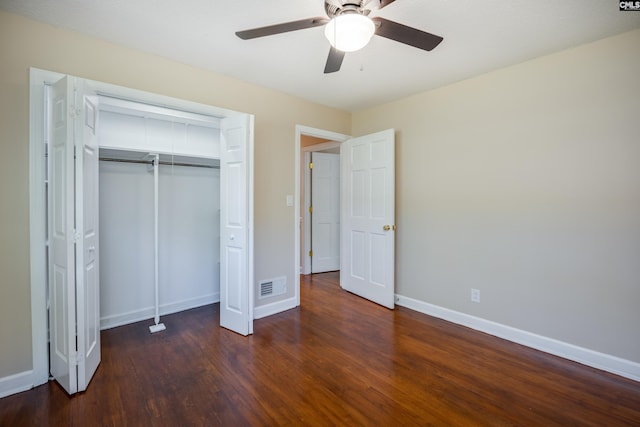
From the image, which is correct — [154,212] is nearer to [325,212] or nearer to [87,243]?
[87,243]

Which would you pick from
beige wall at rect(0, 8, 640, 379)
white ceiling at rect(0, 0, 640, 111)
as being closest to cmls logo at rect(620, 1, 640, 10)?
white ceiling at rect(0, 0, 640, 111)

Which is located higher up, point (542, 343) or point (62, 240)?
point (62, 240)

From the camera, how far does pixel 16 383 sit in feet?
6.51

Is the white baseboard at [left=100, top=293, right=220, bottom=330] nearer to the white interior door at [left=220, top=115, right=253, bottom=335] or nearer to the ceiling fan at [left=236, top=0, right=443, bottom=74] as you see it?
the white interior door at [left=220, top=115, right=253, bottom=335]

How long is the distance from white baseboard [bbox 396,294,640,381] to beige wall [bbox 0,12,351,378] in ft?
6.41

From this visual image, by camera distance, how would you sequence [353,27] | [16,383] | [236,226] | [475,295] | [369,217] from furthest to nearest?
[369,217], [475,295], [236,226], [16,383], [353,27]

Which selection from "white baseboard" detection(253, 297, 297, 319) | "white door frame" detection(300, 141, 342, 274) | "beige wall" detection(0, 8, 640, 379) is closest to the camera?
"beige wall" detection(0, 8, 640, 379)

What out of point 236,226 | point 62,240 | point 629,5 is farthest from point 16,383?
point 629,5

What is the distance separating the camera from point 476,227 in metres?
3.00

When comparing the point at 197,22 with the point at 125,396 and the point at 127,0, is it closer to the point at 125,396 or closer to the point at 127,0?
the point at 127,0

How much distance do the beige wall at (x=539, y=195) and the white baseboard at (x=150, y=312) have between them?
2.49 metres

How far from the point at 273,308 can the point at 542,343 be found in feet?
8.43

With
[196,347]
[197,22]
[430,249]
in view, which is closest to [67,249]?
[196,347]

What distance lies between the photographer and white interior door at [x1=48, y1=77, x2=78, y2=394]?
189cm
